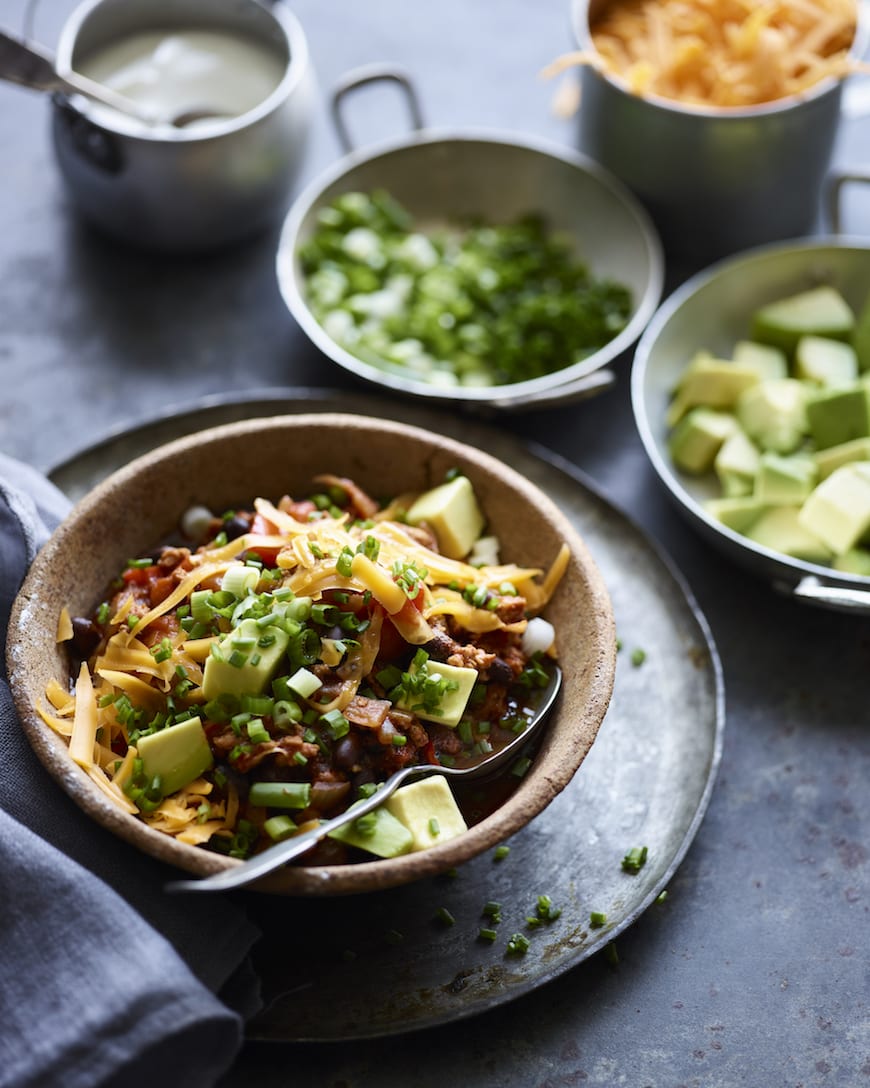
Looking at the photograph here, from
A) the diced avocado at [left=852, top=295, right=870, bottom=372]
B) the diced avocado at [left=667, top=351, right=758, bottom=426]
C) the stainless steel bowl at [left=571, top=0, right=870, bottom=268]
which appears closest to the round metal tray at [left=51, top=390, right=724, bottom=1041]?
the diced avocado at [left=667, top=351, right=758, bottom=426]

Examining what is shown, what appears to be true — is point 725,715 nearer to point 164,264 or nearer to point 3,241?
point 164,264

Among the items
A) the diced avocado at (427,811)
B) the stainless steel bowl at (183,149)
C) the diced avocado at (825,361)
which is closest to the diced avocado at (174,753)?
the diced avocado at (427,811)

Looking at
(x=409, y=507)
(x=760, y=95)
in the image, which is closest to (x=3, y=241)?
(x=409, y=507)

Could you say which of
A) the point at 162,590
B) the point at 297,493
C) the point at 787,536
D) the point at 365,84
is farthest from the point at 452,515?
the point at 365,84

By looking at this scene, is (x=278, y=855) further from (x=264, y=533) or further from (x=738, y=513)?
(x=738, y=513)

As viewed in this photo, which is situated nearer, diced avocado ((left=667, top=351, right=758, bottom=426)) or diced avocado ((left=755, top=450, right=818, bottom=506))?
diced avocado ((left=755, top=450, right=818, bottom=506))

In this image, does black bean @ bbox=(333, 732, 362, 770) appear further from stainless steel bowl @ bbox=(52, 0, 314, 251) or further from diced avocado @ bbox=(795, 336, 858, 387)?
stainless steel bowl @ bbox=(52, 0, 314, 251)
